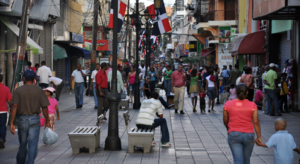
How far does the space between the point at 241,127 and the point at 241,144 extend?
235mm

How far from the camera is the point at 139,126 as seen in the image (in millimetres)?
10102

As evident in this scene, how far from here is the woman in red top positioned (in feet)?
21.2

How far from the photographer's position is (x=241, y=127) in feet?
21.3

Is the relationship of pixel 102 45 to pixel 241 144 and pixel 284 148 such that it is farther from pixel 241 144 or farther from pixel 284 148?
pixel 284 148

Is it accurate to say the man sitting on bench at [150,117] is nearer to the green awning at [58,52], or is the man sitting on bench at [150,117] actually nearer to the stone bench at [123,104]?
the stone bench at [123,104]

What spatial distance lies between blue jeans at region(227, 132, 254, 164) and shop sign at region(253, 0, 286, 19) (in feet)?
29.3

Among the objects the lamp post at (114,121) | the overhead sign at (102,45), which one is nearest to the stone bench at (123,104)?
the lamp post at (114,121)

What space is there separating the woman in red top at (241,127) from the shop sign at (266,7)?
8.71m

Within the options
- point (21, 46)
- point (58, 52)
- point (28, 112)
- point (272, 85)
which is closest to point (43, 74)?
point (21, 46)

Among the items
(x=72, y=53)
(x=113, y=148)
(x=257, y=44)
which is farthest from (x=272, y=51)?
(x=72, y=53)

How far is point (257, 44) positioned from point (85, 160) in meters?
15.7

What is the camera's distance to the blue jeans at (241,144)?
6441mm

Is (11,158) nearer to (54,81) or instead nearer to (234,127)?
(234,127)

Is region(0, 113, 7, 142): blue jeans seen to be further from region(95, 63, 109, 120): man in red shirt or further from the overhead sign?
the overhead sign
